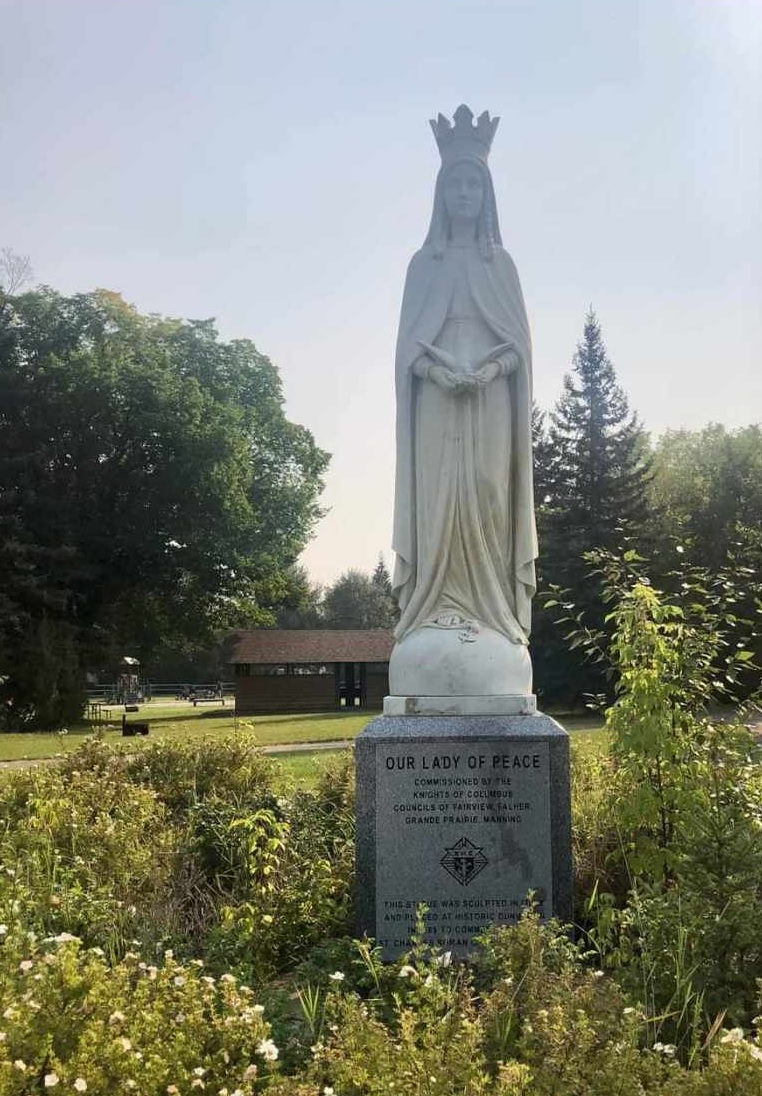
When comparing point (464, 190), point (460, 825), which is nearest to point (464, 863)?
point (460, 825)

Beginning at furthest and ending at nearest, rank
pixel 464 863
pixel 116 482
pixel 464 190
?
pixel 116 482 → pixel 464 190 → pixel 464 863

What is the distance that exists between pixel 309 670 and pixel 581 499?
1694cm

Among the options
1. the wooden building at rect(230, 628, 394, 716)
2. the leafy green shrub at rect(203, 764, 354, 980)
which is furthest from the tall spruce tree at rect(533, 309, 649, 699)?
the leafy green shrub at rect(203, 764, 354, 980)

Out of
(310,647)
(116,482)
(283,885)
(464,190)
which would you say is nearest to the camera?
(283,885)

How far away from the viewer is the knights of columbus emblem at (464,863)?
5320 millimetres

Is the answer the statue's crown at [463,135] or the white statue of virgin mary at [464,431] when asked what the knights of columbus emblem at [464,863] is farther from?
the statue's crown at [463,135]

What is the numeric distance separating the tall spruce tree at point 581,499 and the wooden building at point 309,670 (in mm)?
8005

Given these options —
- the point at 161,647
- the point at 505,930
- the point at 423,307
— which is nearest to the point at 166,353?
the point at 161,647

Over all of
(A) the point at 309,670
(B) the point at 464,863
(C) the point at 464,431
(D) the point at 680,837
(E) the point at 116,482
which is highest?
(E) the point at 116,482

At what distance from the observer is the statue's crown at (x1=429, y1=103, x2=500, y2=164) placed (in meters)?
6.36

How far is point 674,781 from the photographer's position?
5.85 m

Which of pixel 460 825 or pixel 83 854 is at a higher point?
pixel 460 825

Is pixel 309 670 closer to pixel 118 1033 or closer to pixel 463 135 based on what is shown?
pixel 463 135

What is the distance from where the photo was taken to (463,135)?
6.38 metres
